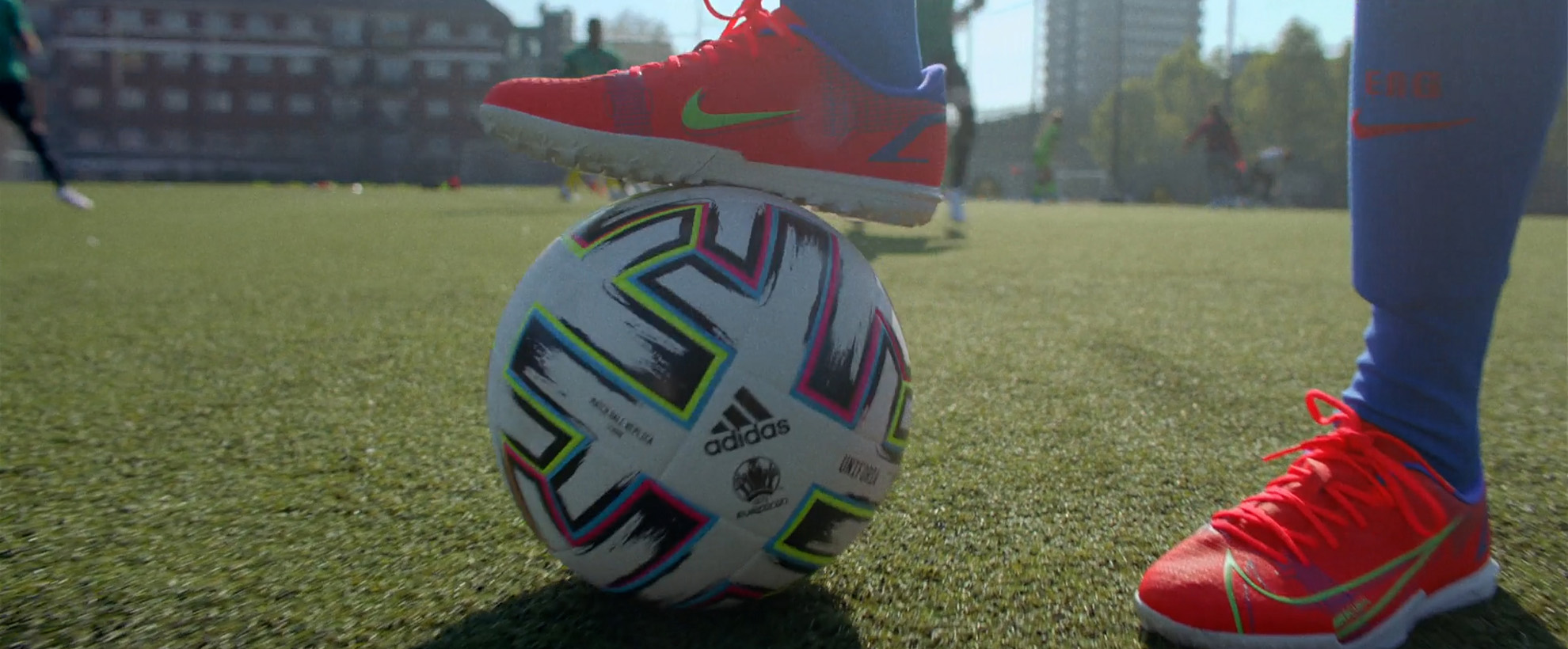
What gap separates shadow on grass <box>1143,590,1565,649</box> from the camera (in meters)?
1.15

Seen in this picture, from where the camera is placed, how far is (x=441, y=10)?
47438mm

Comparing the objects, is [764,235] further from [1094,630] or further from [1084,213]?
[1084,213]

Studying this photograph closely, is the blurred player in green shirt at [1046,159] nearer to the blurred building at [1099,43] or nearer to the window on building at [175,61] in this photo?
the blurred building at [1099,43]

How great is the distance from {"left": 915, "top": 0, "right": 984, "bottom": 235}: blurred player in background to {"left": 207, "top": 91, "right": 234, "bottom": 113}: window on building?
45.1 meters

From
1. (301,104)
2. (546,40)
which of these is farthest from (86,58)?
(546,40)

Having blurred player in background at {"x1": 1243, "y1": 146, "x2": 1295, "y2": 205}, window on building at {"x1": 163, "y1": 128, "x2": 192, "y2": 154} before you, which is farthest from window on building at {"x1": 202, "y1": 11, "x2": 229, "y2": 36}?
blurred player in background at {"x1": 1243, "y1": 146, "x2": 1295, "y2": 205}

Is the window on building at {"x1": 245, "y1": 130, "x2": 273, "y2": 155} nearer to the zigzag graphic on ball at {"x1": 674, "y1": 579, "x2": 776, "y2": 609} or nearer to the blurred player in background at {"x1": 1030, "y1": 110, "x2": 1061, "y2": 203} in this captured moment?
the blurred player in background at {"x1": 1030, "y1": 110, "x2": 1061, "y2": 203}

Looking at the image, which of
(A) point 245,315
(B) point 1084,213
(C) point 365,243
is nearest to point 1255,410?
(A) point 245,315

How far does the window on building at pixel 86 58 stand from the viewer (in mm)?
43875

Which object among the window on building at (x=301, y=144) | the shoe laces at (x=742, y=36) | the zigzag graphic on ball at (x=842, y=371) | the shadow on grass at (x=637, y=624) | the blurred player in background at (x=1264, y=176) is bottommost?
the shadow on grass at (x=637, y=624)

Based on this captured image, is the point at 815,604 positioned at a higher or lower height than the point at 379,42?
lower

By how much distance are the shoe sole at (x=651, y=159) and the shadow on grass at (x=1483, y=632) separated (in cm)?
77

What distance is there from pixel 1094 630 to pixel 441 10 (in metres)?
Result: 51.6

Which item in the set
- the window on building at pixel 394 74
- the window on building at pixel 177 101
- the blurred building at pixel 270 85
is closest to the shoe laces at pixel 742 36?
the blurred building at pixel 270 85
